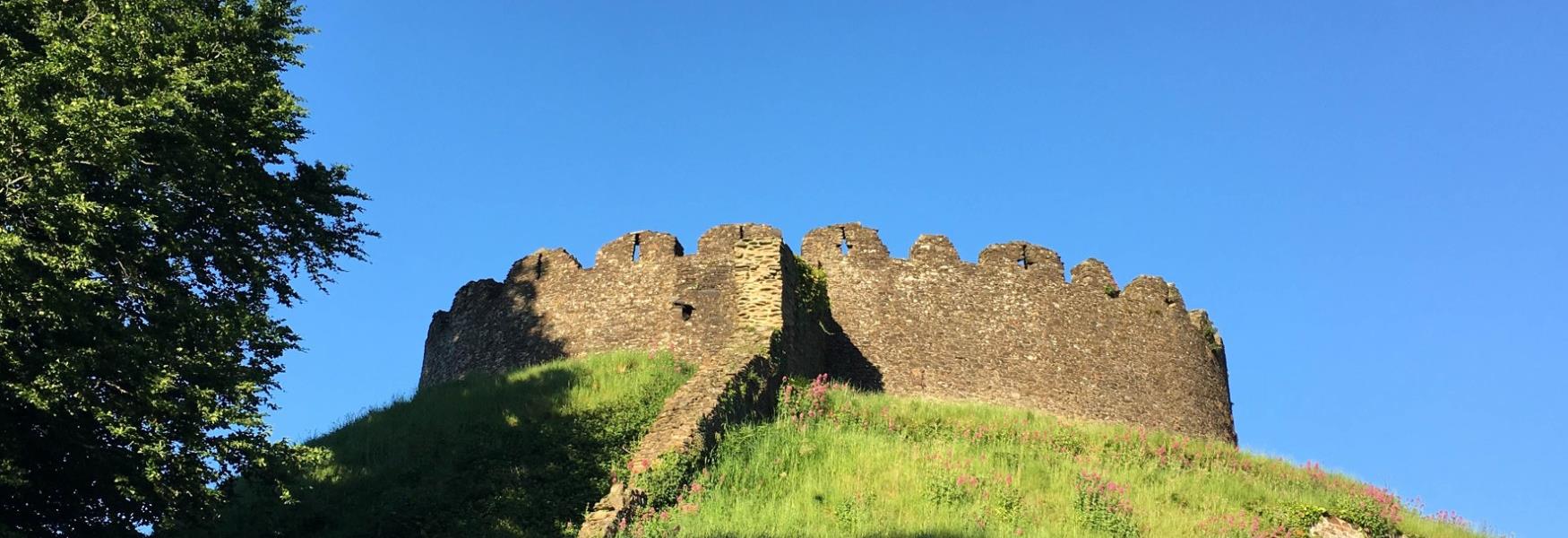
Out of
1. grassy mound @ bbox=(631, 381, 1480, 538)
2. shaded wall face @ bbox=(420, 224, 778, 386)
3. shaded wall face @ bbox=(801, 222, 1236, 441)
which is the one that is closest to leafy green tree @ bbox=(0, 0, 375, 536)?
grassy mound @ bbox=(631, 381, 1480, 538)

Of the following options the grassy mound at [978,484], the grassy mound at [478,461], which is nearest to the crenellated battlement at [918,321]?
the grassy mound at [478,461]

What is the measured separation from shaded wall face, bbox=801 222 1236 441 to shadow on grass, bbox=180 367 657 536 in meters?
8.37

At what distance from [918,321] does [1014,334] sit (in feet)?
7.21

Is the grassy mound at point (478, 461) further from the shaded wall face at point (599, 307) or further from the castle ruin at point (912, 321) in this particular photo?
the castle ruin at point (912, 321)

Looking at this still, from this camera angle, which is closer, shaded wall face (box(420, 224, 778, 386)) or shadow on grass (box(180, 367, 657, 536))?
shadow on grass (box(180, 367, 657, 536))

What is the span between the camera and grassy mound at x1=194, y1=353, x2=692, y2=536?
1745 centimetres

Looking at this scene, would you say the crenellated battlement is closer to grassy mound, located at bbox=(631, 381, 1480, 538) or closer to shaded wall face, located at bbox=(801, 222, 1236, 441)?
shaded wall face, located at bbox=(801, 222, 1236, 441)

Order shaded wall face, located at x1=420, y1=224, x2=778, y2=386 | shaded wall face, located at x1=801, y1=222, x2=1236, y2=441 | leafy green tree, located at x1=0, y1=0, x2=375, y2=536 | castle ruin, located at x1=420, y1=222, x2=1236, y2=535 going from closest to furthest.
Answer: leafy green tree, located at x1=0, y1=0, x2=375, y2=536
shaded wall face, located at x1=420, y1=224, x2=778, y2=386
castle ruin, located at x1=420, y1=222, x2=1236, y2=535
shaded wall face, located at x1=801, y1=222, x2=1236, y2=441

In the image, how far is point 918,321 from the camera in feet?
96.3

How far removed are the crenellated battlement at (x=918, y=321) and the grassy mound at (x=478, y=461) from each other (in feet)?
14.8

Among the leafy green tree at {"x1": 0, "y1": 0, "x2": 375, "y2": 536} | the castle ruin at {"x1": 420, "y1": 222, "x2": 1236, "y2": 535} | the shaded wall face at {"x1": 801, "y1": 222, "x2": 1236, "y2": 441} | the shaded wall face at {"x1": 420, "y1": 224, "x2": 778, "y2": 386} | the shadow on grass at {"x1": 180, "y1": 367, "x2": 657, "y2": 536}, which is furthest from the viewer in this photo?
the shaded wall face at {"x1": 801, "y1": 222, "x2": 1236, "y2": 441}

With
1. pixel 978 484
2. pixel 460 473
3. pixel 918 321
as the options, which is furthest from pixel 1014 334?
pixel 460 473

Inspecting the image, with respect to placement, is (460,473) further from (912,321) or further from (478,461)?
(912,321)

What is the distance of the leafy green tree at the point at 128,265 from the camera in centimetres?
1472
